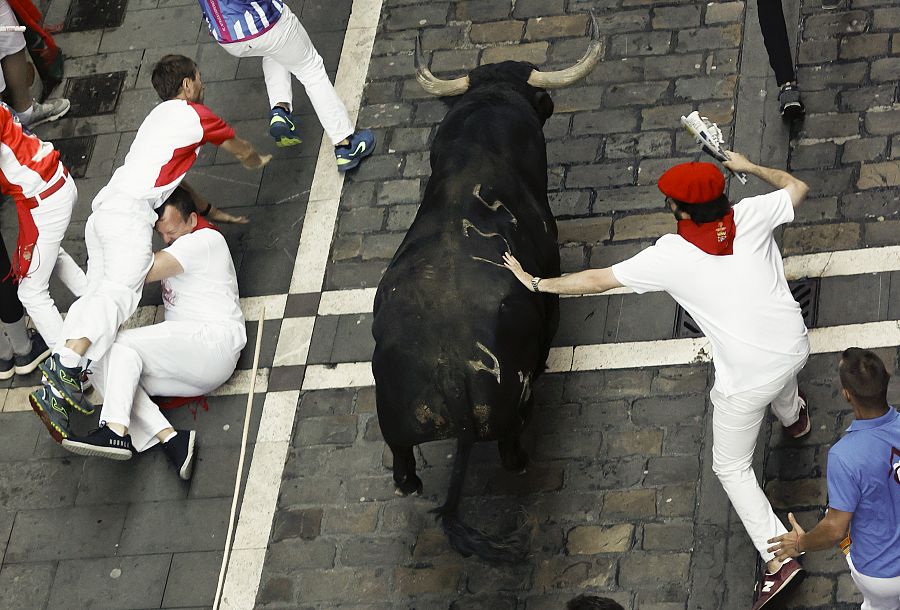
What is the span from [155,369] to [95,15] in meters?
4.97

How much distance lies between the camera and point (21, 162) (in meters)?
8.78

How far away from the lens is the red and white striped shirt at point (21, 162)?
8758 mm

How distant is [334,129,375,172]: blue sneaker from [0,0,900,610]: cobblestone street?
0.10 meters

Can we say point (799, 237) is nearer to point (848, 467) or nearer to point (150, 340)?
point (848, 467)

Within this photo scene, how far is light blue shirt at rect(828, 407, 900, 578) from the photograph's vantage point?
5.46 meters

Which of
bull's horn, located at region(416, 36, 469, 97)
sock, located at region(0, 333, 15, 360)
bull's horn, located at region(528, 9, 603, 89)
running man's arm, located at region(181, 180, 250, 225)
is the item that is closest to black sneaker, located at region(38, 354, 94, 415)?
sock, located at region(0, 333, 15, 360)

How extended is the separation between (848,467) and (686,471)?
2273 mm

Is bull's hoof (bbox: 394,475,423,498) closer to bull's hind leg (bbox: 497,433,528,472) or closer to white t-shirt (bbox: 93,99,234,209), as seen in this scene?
bull's hind leg (bbox: 497,433,528,472)

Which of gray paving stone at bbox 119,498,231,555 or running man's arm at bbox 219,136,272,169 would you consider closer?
gray paving stone at bbox 119,498,231,555

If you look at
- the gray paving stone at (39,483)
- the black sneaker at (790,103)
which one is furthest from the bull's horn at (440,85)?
the gray paving stone at (39,483)

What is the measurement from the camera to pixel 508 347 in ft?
23.5

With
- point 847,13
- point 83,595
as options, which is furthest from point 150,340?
point 847,13

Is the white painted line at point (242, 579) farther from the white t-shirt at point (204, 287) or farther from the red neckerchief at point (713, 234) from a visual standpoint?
the red neckerchief at point (713, 234)

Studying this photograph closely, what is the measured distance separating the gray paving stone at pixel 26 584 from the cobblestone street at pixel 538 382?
1 cm
